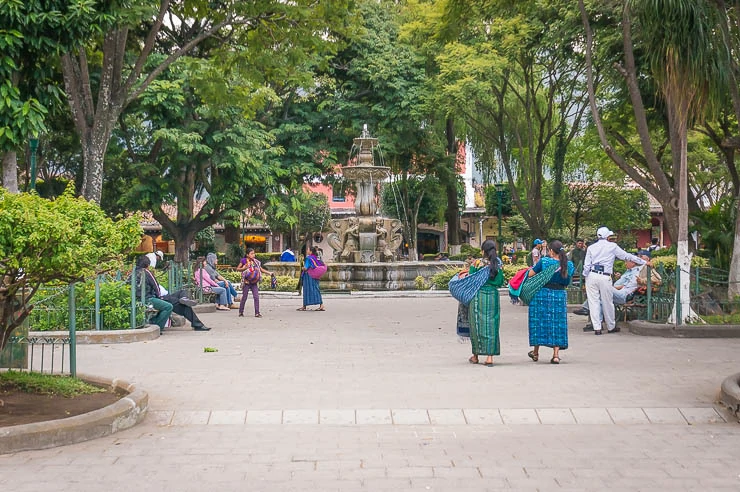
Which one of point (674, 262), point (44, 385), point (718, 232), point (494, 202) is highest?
point (494, 202)

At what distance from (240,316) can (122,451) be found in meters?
12.7

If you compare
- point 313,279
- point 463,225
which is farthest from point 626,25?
point 463,225

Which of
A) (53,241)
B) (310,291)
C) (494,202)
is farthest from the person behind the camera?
(494,202)

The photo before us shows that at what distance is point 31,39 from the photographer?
14094 mm

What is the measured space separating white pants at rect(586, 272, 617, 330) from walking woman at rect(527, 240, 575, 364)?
12.6 ft

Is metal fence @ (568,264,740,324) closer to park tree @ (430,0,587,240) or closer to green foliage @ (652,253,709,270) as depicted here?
green foliage @ (652,253,709,270)

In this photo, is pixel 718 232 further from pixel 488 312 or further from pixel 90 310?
pixel 90 310

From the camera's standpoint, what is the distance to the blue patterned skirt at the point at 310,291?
21.3 meters

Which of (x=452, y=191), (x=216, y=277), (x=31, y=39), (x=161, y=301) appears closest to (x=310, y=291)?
(x=216, y=277)

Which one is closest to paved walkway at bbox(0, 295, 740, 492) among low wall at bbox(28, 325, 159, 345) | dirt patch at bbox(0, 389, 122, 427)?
dirt patch at bbox(0, 389, 122, 427)

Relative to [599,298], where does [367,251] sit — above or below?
above

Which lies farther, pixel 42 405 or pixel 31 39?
pixel 31 39

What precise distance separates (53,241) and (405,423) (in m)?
3.27

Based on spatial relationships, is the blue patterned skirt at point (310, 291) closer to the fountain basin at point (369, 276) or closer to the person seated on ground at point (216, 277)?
the person seated on ground at point (216, 277)
